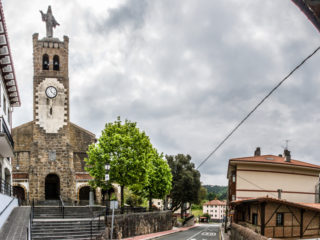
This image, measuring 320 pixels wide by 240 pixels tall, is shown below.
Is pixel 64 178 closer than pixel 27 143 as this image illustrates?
Yes

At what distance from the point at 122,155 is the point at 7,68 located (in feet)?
37.3

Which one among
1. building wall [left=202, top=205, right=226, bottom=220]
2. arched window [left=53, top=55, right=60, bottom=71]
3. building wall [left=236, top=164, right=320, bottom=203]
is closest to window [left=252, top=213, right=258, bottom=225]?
building wall [left=236, top=164, right=320, bottom=203]

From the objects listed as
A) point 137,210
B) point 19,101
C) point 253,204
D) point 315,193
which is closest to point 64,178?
point 137,210

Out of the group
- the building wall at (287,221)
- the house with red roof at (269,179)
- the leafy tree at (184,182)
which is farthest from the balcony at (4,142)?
the leafy tree at (184,182)

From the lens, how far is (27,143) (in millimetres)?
41531

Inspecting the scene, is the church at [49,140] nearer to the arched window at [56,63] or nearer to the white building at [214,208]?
the arched window at [56,63]

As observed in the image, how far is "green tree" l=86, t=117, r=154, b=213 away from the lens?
2944cm

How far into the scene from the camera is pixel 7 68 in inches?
900

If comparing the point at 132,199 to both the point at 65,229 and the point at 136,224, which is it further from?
the point at 65,229

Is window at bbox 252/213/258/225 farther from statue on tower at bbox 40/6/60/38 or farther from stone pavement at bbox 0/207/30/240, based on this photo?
statue on tower at bbox 40/6/60/38

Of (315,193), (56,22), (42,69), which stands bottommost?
(315,193)

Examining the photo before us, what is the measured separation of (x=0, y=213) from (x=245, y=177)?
2658 centimetres

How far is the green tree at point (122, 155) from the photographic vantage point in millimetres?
29438

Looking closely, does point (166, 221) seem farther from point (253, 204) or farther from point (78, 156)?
point (253, 204)
